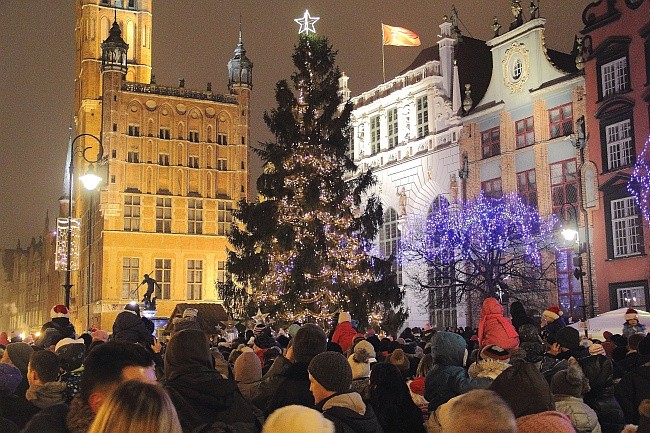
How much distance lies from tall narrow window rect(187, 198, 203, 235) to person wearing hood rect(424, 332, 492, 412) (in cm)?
4470

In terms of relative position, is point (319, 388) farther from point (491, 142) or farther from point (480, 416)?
point (491, 142)

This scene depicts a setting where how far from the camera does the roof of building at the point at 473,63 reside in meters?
39.8

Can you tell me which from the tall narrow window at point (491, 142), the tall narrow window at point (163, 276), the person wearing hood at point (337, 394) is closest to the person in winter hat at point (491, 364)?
the person wearing hood at point (337, 394)

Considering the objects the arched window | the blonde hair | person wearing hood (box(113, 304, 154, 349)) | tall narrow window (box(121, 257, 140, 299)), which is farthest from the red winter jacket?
tall narrow window (box(121, 257, 140, 299))

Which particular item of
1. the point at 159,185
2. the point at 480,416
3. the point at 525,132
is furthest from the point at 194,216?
the point at 480,416

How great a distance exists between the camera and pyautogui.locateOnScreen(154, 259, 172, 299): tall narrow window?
48531mm

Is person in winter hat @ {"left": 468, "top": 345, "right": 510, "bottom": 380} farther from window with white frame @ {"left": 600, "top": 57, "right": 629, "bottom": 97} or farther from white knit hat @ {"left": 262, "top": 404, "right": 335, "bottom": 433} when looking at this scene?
window with white frame @ {"left": 600, "top": 57, "right": 629, "bottom": 97}

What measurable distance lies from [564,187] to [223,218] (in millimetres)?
24471

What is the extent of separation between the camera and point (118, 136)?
4803 cm

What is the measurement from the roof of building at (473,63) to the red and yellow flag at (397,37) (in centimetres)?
129

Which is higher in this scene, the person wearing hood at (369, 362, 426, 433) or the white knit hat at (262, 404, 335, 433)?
the white knit hat at (262, 404, 335, 433)

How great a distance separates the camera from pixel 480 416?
3.10 m

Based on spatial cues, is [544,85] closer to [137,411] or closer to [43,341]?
[43,341]

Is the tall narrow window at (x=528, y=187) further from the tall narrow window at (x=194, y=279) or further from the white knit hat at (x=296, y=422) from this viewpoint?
the white knit hat at (x=296, y=422)
